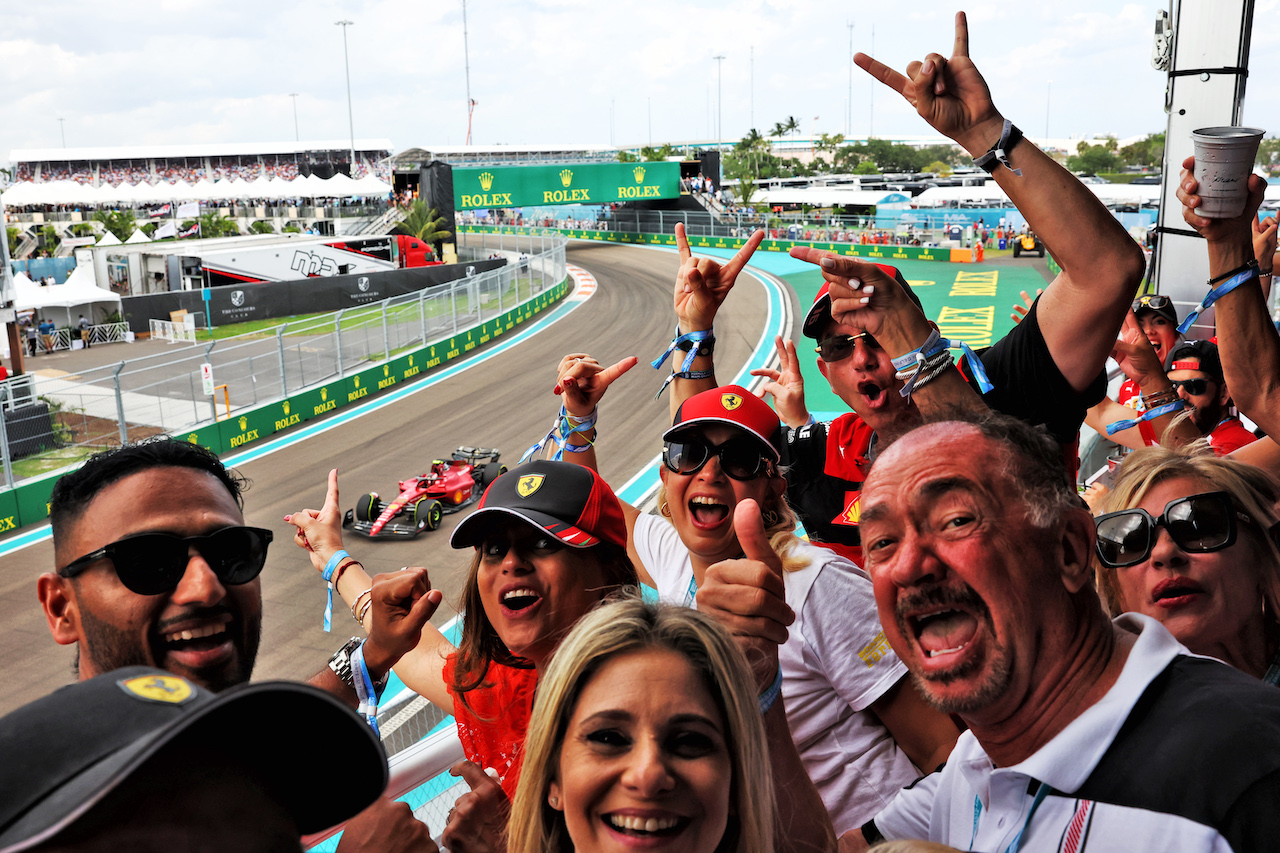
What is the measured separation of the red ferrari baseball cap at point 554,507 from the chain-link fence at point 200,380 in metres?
12.1

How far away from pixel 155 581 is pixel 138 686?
134 centimetres

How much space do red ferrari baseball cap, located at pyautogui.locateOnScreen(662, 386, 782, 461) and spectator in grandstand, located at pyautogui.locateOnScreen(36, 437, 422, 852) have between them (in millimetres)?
1425

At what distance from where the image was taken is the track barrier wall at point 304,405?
13547 mm

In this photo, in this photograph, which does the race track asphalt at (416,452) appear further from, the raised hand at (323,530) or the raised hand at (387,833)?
the raised hand at (387,833)

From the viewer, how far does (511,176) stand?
42062 mm

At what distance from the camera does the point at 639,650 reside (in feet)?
6.17

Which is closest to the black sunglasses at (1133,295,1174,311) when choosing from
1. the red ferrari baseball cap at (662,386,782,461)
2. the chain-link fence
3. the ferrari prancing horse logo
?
the red ferrari baseball cap at (662,386,782,461)

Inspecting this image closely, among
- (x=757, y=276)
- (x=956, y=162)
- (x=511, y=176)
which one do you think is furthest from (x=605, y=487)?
(x=956, y=162)

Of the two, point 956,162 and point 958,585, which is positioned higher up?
point 956,162

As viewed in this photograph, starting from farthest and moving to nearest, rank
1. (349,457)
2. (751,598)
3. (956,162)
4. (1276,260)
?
(956,162) → (349,457) → (1276,260) → (751,598)

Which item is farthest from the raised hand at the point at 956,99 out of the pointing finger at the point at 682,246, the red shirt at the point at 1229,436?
the red shirt at the point at 1229,436

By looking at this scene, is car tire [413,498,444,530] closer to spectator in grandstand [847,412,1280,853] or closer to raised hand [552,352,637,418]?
raised hand [552,352,637,418]

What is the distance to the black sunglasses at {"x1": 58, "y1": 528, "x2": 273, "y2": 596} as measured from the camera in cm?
222

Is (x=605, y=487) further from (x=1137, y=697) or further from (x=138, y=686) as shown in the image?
(x=138, y=686)
